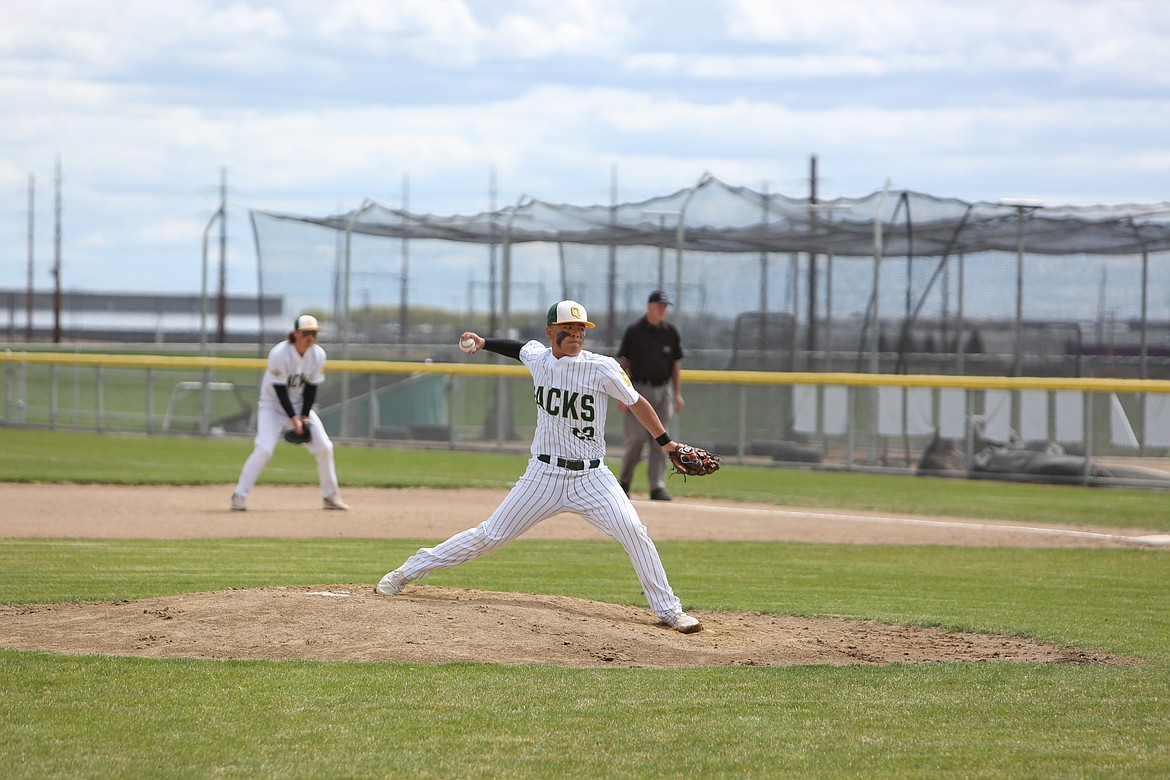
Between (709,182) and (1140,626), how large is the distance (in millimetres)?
12145

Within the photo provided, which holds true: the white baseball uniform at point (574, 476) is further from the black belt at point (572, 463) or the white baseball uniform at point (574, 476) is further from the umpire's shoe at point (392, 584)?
the umpire's shoe at point (392, 584)

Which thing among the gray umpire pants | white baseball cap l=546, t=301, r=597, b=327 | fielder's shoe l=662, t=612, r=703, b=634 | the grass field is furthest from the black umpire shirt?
fielder's shoe l=662, t=612, r=703, b=634

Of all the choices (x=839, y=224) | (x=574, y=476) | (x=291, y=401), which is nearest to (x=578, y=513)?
(x=574, y=476)

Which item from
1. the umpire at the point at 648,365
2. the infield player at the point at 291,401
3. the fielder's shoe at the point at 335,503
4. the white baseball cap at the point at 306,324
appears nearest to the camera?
the white baseball cap at the point at 306,324

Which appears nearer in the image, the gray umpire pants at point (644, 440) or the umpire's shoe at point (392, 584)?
the umpire's shoe at point (392, 584)

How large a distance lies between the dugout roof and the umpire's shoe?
12.1 m

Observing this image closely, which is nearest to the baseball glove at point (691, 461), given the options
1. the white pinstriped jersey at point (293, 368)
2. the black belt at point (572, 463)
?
the black belt at point (572, 463)

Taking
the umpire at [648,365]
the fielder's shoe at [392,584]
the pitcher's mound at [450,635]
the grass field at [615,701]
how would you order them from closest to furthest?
1. the grass field at [615,701]
2. the pitcher's mound at [450,635]
3. the fielder's shoe at [392,584]
4. the umpire at [648,365]

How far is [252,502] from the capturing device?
43.9ft

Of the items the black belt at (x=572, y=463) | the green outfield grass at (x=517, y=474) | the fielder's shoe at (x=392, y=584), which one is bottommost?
the green outfield grass at (x=517, y=474)

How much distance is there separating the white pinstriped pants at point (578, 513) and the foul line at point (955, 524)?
621 centimetres

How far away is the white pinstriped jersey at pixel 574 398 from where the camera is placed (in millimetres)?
6695

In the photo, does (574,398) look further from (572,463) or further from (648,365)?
(648,365)

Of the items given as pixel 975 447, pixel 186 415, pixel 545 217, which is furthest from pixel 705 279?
pixel 186 415
